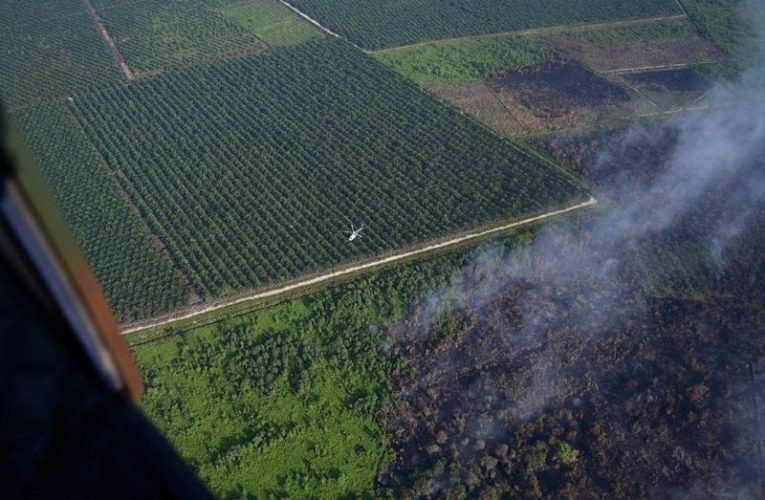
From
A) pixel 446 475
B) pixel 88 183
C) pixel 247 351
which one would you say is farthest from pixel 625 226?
pixel 88 183

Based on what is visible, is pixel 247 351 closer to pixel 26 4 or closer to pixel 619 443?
pixel 619 443

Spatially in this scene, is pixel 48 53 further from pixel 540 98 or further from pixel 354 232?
pixel 540 98

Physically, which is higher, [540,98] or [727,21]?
[727,21]

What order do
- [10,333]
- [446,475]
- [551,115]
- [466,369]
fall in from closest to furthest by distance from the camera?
1. [10,333]
2. [446,475]
3. [466,369]
4. [551,115]

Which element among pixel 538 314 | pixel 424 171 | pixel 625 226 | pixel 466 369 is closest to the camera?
pixel 466 369

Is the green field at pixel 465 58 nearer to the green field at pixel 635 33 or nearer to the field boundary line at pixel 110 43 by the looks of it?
the green field at pixel 635 33

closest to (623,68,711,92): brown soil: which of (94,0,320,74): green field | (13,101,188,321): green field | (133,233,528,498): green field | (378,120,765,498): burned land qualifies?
(378,120,765,498): burned land

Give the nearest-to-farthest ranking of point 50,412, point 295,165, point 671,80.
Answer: point 50,412
point 295,165
point 671,80

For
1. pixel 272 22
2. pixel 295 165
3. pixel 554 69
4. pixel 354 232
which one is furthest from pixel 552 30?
pixel 354 232
